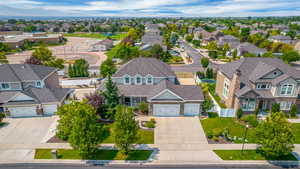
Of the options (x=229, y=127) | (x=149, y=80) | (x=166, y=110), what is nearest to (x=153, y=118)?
(x=166, y=110)

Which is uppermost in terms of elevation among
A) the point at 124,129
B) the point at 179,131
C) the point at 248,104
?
the point at 124,129

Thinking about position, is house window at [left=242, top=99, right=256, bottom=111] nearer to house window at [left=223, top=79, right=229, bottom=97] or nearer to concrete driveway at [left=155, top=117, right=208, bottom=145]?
house window at [left=223, top=79, right=229, bottom=97]

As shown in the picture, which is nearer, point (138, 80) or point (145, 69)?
point (138, 80)

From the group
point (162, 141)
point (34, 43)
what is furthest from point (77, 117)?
point (34, 43)

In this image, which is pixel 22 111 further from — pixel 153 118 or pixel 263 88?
pixel 263 88

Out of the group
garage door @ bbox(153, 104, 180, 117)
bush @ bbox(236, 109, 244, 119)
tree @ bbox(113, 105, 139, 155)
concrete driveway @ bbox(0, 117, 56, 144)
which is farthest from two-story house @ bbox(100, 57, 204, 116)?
concrete driveway @ bbox(0, 117, 56, 144)
